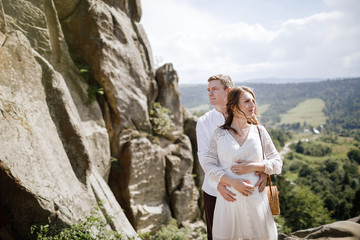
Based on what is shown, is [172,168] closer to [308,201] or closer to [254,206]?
[254,206]

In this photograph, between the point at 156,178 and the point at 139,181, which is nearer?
the point at 139,181

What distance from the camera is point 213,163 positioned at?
12.8ft

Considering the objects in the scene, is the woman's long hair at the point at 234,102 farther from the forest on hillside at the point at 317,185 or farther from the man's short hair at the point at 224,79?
the forest on hillside at the point at 317,185

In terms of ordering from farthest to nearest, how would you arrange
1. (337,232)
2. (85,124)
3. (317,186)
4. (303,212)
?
1. (317,186)
2. (303,212)
3. (85,124)
4. (337,232)

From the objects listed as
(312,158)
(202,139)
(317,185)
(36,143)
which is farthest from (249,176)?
(312,158)

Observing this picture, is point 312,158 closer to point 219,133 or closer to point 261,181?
point 261,181

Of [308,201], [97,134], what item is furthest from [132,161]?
[308,201]

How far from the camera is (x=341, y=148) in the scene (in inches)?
5079

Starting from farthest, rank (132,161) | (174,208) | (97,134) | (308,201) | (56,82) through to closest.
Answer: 1. (308,201)
2. (174,208)
3. (132,161)
4. (97,134)
5. (56,82)

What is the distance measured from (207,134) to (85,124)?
8.08 metres

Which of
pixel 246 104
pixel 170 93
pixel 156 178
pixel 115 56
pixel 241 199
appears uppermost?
pixel 115 56

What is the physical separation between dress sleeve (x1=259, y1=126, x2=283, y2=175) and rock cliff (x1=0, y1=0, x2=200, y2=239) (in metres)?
4.08

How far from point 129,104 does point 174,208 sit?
23.9 feet

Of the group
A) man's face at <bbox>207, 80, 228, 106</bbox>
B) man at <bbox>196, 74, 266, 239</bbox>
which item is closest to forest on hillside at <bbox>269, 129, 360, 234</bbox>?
man at <bbox>196, 74, 266, 239</bbox>
